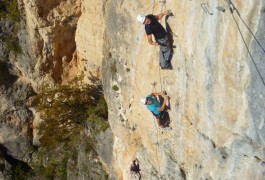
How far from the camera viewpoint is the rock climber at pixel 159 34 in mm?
9125

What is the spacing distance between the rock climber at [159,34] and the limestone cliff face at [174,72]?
0.47ft

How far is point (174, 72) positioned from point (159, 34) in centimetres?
88

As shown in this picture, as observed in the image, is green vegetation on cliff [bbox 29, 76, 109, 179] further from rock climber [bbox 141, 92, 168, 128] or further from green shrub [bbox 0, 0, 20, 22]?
rock climber [bbox 141, 92, 168, 128]

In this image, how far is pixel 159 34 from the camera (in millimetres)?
9328

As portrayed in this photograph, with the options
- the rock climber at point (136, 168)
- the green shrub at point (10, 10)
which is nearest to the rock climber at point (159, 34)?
the rock climber at point (136, 168)

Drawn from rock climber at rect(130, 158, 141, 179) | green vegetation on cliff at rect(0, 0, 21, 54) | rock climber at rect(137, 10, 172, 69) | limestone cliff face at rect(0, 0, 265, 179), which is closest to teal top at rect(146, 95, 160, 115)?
limestone cliff face at rect(0, 0, 265, 179)

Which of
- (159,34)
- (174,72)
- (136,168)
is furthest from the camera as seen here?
(136,168)

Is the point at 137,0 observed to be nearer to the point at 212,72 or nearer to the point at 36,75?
the point at 212,72

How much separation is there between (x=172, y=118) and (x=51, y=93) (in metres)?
6.02

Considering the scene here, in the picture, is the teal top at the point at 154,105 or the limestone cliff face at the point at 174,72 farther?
the teal top at the point at 154,105

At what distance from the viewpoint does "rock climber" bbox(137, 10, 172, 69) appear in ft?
29.9

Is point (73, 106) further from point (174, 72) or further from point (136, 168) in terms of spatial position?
point (174, 72)

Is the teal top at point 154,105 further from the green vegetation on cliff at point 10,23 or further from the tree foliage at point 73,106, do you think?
the green vegetation on cliff at point 10,23

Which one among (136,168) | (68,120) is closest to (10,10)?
(68,120)
